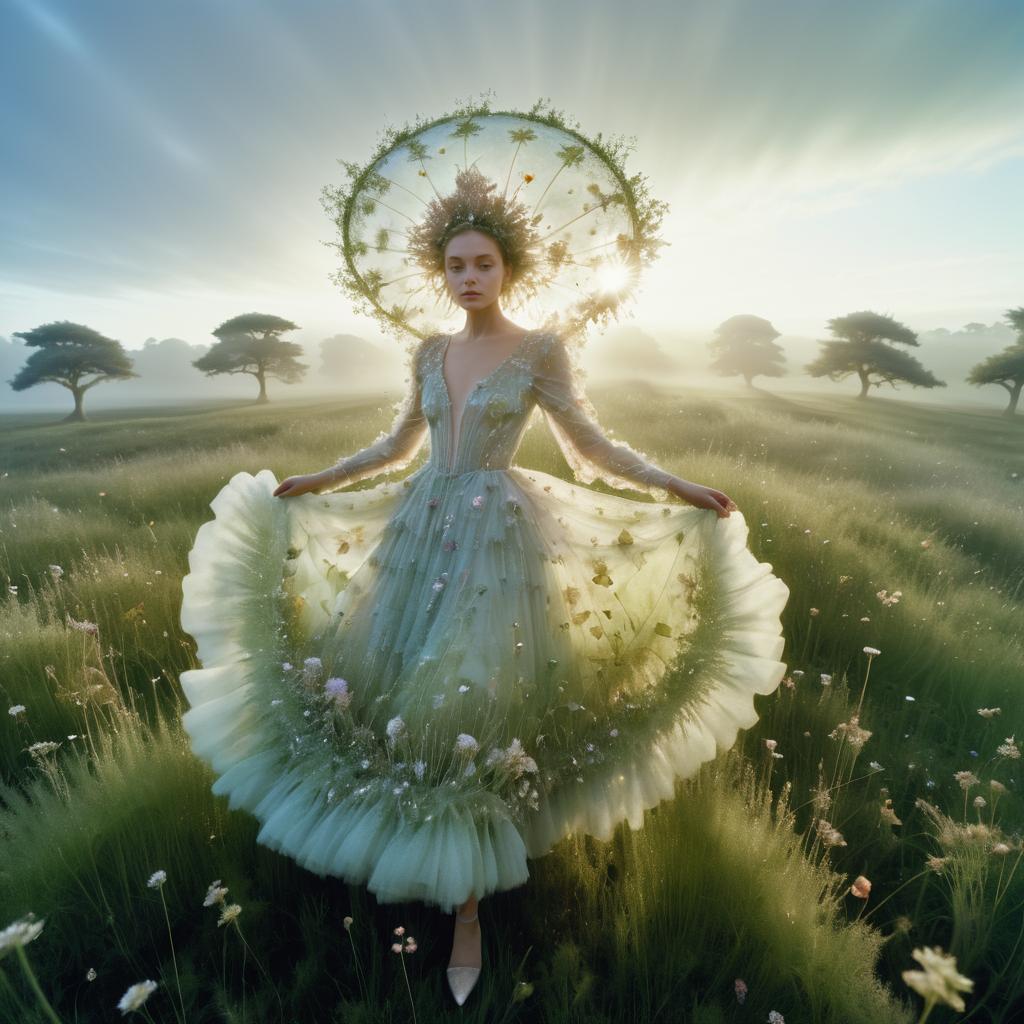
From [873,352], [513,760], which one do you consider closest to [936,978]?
[513,760]

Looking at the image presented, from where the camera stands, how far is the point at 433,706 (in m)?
2.00

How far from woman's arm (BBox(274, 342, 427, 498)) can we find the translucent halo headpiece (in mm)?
592

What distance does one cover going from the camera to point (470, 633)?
218 cm

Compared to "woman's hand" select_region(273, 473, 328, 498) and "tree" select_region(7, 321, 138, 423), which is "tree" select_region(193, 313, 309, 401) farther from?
"woman's hand" select_region(273, 473, 328, 498)

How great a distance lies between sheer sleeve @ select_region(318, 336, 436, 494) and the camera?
3.09 metres

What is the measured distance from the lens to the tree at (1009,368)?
19.2m

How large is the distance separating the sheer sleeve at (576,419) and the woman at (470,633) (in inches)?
0.4

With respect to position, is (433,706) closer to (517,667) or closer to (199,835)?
(517,667)

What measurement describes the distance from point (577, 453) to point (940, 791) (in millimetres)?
2462

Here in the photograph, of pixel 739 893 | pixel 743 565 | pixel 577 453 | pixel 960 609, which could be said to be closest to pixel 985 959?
pixel 739 893

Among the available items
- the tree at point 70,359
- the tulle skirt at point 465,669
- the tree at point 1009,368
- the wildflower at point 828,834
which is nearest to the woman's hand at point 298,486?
the tulle skirt at point 465,669

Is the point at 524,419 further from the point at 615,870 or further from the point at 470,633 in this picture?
the point at 615,870

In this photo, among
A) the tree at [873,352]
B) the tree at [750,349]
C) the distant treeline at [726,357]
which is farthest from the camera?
the tree at [750,349]

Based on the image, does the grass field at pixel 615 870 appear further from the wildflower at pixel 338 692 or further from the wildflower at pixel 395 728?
the wildflower at pixel 338 692
